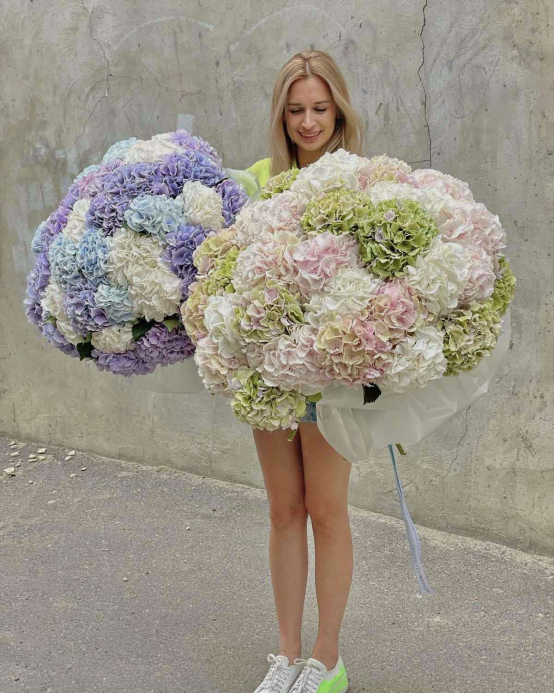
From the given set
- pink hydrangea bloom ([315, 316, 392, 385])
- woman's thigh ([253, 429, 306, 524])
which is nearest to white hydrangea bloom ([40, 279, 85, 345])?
woman's thigh ([253, 429, 306, 524])

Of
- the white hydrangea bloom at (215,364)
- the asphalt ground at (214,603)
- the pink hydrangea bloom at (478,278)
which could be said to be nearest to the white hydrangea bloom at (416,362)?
the pink hydrangea bloom at (478,278)

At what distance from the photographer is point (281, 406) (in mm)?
2299

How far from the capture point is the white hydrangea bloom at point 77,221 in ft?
8.92

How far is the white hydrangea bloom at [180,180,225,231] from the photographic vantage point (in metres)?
2.62

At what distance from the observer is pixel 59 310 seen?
2.72m

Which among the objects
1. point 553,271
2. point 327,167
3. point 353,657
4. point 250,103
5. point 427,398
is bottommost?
point 353,657

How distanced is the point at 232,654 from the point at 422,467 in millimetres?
1358

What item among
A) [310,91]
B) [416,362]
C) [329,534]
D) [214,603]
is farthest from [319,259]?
[214,603]

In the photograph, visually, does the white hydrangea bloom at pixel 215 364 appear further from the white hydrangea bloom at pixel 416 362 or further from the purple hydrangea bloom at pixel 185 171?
the purple hydrangea bloom at pixel 185 171

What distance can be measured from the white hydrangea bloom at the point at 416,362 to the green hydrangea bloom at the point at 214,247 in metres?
0.58

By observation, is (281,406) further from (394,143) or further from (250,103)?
(250,103)

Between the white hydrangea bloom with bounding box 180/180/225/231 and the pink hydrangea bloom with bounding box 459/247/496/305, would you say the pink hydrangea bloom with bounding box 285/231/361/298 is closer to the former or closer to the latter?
the pink hydrangea bloom with bounding box 459/247/496/305

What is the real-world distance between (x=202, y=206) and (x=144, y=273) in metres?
0.26

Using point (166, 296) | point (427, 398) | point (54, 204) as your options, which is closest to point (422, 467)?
point (427, 398)
